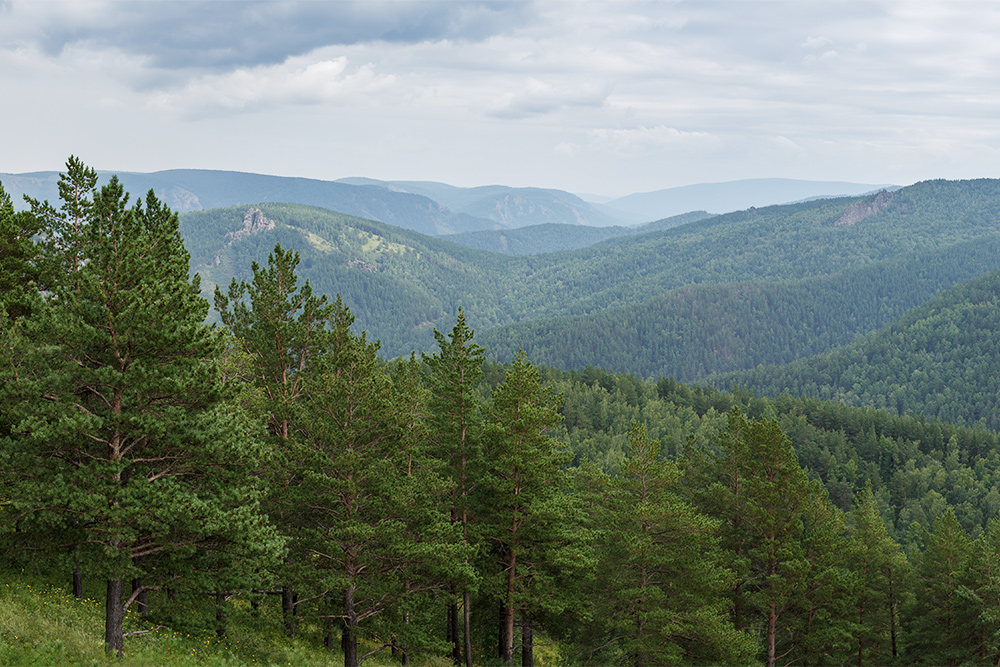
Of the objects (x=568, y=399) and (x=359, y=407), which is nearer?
(x=359, y=407)

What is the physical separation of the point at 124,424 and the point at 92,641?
20.8 ft

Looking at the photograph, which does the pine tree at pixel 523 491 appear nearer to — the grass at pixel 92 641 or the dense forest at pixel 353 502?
the dense forest at pixel 353 502

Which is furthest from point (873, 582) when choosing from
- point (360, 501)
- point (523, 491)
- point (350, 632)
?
point (360, 501)

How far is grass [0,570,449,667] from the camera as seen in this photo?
57.3 feet

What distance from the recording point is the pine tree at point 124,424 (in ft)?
54.6

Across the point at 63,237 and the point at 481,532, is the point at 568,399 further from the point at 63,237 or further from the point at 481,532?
the point at 63,237

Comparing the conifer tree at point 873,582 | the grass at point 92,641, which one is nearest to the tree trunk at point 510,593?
the grass at point 92,641

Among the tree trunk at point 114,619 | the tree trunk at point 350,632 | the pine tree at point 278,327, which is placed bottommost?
the tree trunk at point 350,632

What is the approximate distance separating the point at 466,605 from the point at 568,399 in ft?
400

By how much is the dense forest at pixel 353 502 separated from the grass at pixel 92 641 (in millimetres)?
444

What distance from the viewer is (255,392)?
27.9m

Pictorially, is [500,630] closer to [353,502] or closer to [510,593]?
[510,593]

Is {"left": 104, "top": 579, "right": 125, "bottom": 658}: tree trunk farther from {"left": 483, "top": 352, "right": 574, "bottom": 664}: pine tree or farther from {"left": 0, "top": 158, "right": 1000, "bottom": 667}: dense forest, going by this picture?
{"left": 483, "top": 352, "right": 574, "bottom": 664}: pine tree

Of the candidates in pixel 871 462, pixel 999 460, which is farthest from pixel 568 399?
pixel 999 460
